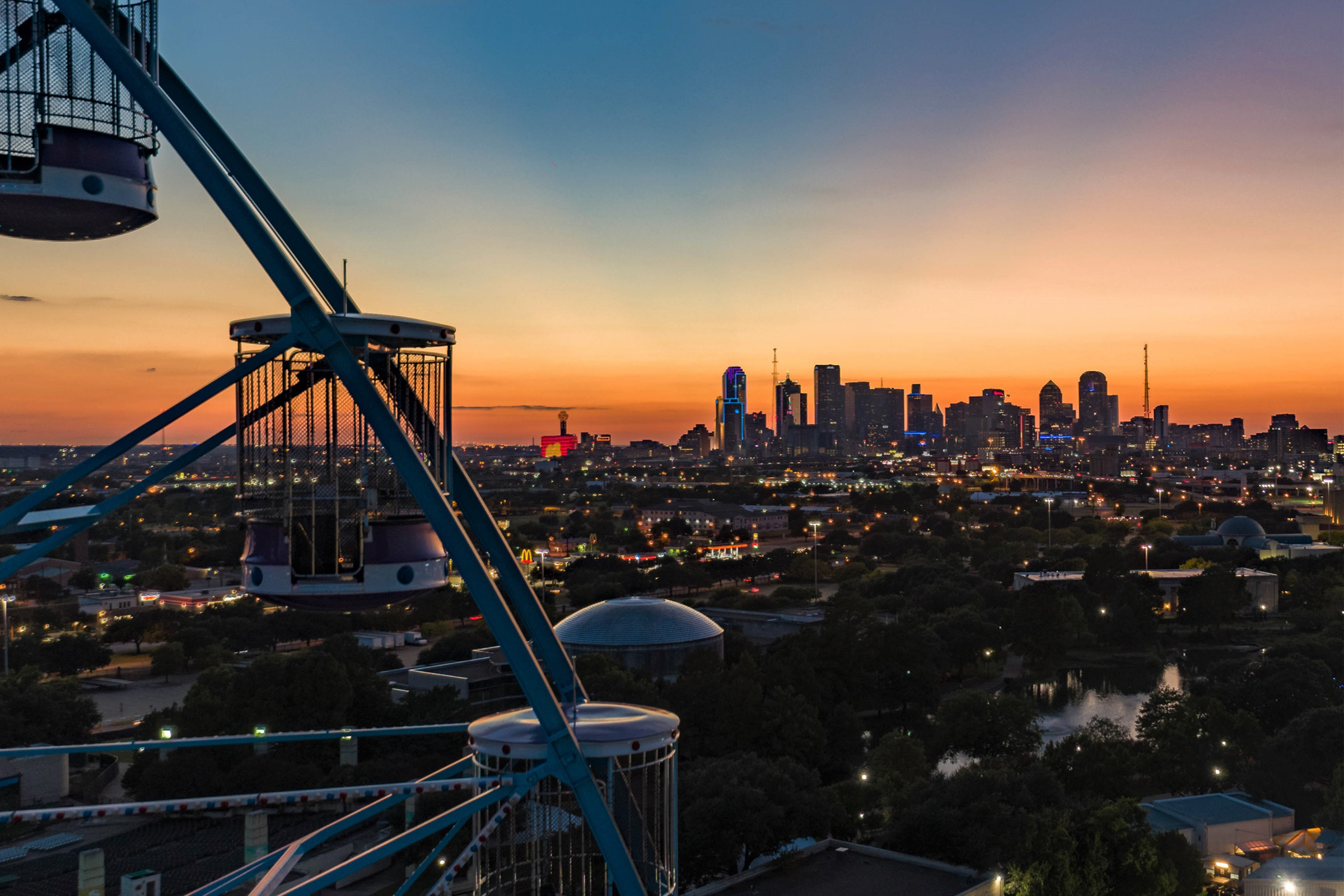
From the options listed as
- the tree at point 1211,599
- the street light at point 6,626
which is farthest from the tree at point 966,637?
the street light at point 6,626

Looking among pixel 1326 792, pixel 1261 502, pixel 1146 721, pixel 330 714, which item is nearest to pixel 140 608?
pixel 330 714

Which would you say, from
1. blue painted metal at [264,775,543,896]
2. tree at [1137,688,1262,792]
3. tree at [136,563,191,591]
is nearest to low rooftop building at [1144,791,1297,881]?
tree at [1137,688,1262,792]

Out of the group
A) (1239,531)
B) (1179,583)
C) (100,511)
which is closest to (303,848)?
(100,511)

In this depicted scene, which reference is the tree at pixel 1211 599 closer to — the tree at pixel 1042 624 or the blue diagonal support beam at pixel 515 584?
the tree at pixel 1042 624

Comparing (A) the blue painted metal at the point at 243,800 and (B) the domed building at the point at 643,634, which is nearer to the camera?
(A) the blue painted metal at the point at 243,800

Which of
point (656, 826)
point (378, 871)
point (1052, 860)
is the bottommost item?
point (378, 871)

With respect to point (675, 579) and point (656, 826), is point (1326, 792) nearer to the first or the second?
point (656, 826)

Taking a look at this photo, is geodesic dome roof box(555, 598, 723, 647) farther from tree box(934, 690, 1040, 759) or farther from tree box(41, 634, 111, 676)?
tree box(41, 634, 111, 676)
